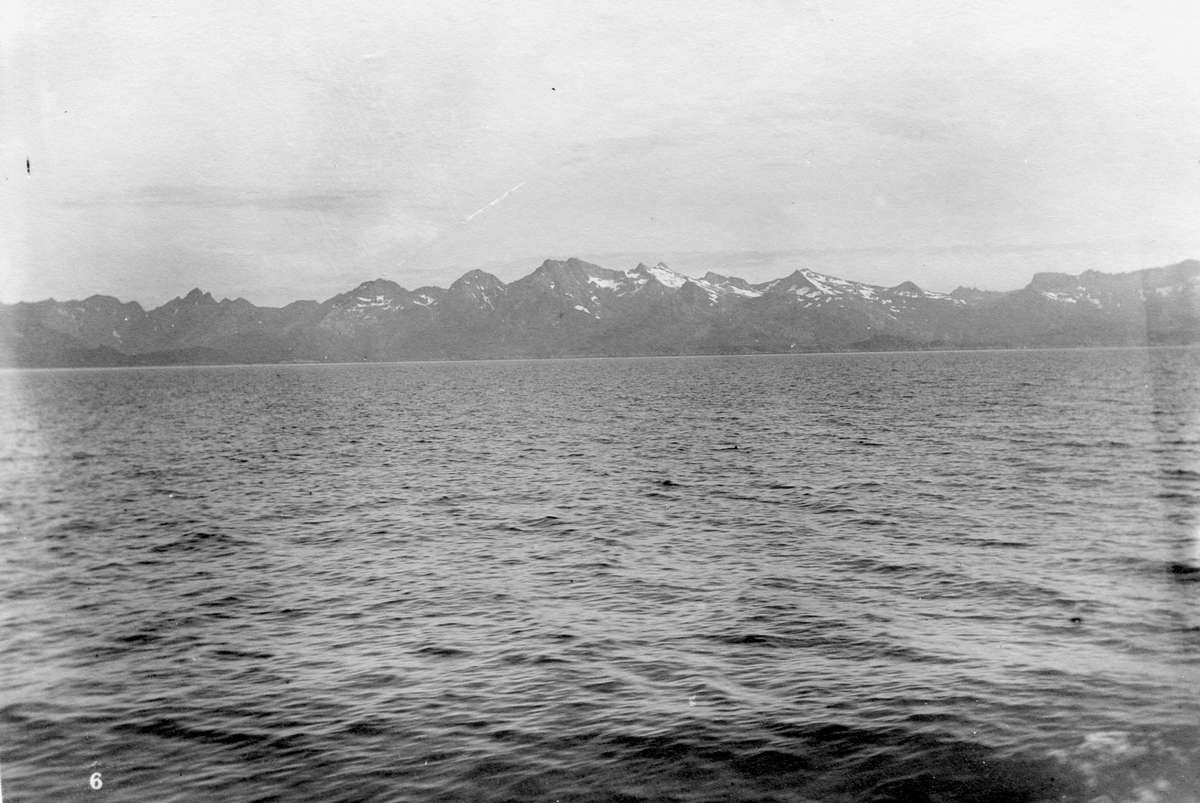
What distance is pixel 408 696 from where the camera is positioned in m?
17.4

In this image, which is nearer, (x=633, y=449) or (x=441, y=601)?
(x=441, y=601)

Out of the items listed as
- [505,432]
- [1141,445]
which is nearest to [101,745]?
[1141,445]

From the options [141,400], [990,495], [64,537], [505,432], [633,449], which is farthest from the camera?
[141,400]

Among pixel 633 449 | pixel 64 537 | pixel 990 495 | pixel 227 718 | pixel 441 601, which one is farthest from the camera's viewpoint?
pixel 633 449

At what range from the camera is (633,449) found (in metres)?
62.0

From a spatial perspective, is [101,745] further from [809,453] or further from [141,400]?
[141,400]

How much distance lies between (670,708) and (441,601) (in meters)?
9.30

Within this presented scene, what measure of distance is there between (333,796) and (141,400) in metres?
142

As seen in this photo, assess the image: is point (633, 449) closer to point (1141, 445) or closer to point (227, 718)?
point (1141, 445)

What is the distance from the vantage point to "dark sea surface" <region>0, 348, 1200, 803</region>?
47.0 ft

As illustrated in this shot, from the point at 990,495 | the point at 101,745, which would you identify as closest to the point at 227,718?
the point at 101,745

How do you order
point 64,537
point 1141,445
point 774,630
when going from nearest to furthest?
1. point 774,630
2. point 64,537
3. point 1141,445

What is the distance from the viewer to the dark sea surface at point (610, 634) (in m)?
14.3

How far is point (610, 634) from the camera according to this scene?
68.8ft
